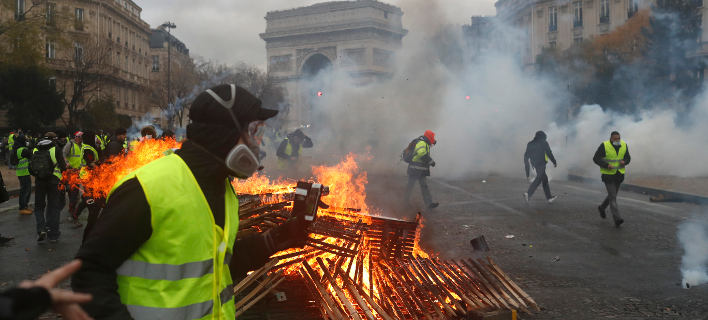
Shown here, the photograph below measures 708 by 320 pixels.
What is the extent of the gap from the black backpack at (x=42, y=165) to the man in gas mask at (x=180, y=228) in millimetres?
6892

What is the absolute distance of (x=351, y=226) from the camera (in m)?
5.03

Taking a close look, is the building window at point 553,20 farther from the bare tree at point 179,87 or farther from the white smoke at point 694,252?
the white smoke at point 694,252

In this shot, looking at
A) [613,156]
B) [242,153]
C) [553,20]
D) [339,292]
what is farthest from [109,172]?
[553,20]

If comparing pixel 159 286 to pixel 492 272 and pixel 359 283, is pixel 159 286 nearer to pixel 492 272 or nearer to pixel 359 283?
pixel 359 283

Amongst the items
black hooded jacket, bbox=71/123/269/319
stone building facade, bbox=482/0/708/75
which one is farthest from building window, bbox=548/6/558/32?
black hooded jacket, bbox=71/123/269/319

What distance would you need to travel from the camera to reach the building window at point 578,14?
128 ft

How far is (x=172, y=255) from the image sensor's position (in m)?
1.65

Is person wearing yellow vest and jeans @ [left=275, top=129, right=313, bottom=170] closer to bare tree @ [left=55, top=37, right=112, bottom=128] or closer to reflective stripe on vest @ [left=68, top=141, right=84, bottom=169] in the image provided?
reflective stripe on vest @ [left=68, top=141, right=84, bottom=169]

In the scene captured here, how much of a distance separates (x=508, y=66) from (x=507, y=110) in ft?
11.6

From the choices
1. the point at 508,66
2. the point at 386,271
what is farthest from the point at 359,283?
the point at 508,66

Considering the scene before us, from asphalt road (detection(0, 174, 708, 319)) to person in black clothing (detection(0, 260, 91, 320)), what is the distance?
3817 mm

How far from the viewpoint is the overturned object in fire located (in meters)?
3.98

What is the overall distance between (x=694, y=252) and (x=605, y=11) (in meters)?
36.6

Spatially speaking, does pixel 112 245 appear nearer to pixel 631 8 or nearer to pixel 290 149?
pixel 290 149
